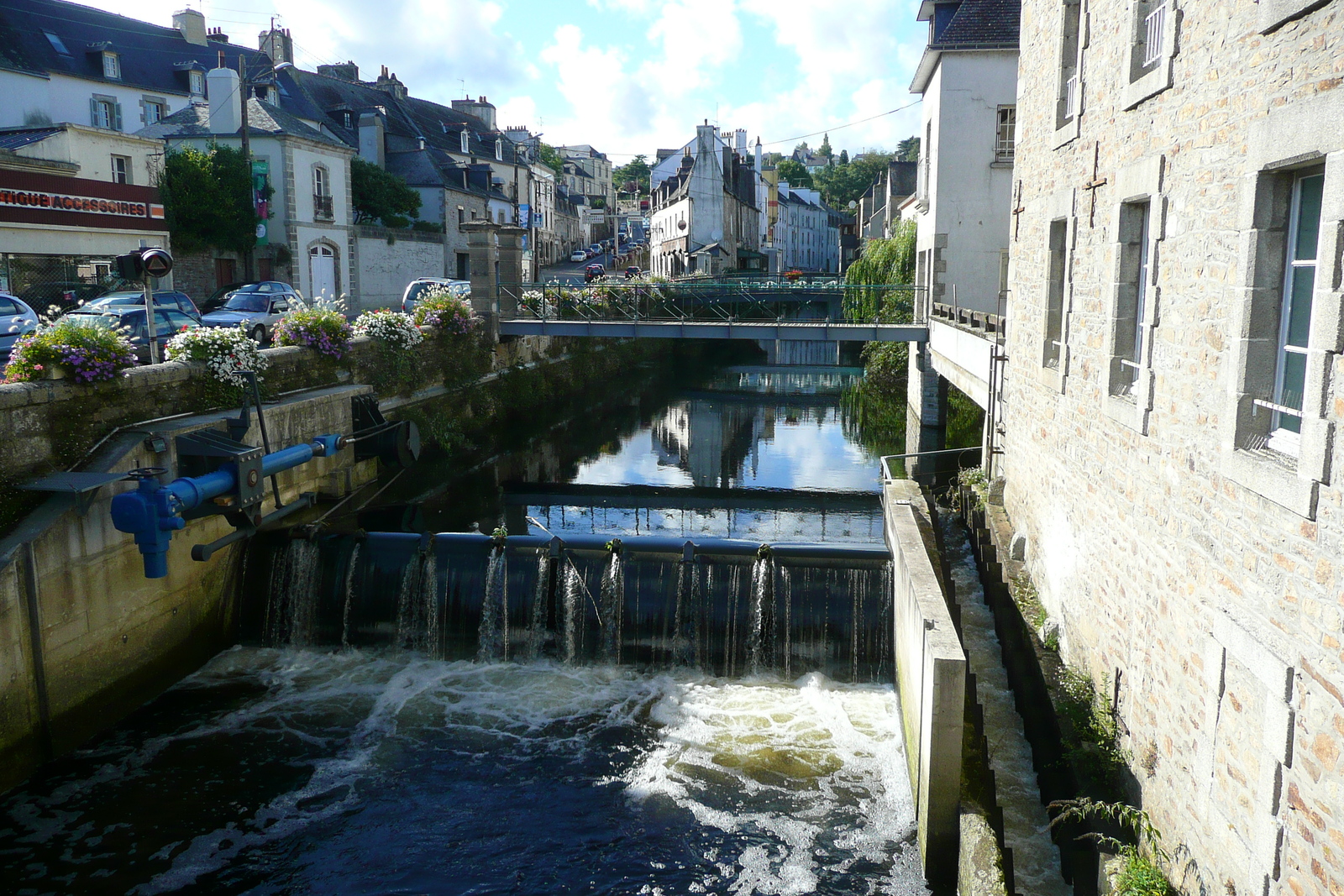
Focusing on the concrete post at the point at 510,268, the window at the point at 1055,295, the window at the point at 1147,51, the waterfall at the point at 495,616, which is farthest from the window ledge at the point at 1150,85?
the concrete post at the point at 510,268

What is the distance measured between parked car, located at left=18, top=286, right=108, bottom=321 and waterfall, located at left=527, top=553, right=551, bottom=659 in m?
14.9

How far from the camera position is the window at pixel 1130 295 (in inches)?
286

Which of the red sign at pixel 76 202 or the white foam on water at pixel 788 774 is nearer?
the white foam on water at pixel 788 774

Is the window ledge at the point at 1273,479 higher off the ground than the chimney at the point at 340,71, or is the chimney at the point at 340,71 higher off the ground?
the chimney at the point at 340,71

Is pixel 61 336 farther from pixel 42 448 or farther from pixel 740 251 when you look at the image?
pixel 740 251

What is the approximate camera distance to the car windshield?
66.5ft

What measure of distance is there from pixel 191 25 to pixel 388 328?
92.6ft

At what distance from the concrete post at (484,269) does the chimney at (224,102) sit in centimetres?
1202

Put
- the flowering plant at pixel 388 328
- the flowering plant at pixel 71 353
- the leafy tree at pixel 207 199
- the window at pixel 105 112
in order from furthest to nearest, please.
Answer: the window at pixel 105 112, the leafy tree at pixel 207 199, the flowering plant at pixel 388 328, the flowering plant at pixel 71 353

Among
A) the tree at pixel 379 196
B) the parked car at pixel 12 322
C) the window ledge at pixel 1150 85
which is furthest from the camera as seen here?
the tree at pixel 379 196

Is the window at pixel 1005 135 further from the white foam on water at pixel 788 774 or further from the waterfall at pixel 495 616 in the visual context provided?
the waterfall at pixel 495 616

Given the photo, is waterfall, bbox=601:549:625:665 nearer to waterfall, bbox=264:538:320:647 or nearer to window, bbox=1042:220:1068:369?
Answer: waterfall, bbox=264:538:320:647

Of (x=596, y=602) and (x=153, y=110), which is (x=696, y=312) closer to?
(x=596, y=602)

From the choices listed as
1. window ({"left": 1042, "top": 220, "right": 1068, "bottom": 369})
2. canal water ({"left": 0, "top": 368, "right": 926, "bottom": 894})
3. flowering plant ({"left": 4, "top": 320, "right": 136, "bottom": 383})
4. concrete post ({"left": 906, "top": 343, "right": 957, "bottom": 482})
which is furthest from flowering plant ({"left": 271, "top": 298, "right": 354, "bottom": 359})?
concrete post ({"left": 906, "top": 343, "right": 957, "bottom": 482})
